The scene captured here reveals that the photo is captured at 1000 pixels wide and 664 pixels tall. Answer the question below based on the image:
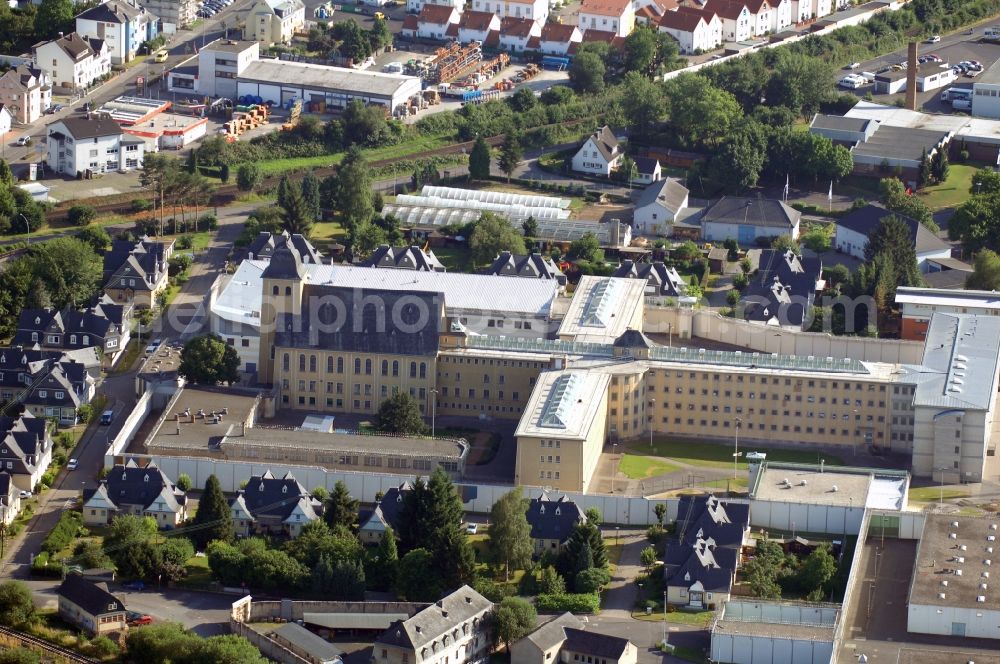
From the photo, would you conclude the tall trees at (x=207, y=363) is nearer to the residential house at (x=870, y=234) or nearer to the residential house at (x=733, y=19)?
the residential house at (x=870, y=234)

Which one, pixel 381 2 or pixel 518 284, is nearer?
pixel 518 284

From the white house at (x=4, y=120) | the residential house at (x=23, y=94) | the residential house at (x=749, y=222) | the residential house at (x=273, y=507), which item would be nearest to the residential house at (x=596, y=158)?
the residential house at (x=749, y=222)

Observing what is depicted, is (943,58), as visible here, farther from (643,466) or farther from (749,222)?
(643,466)

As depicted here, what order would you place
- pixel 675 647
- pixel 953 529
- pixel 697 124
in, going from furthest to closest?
1. pixel 697 124
2. pixel 953 529
3. pixel 675 647

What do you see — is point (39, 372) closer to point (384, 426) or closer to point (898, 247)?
point (384, 426)

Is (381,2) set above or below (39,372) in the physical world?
above

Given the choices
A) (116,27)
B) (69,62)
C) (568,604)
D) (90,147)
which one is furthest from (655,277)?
(116,27)

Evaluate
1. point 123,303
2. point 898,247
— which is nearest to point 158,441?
point 123,303

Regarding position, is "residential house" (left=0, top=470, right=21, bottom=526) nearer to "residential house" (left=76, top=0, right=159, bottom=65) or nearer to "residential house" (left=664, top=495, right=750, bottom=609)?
"residential house" (left=664, top=495, right=750, bottom=609)
